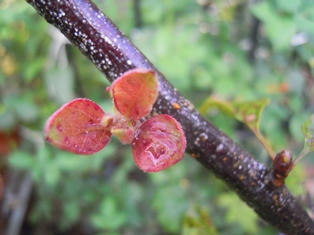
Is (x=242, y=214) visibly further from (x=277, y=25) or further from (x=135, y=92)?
(x=135, y=92)

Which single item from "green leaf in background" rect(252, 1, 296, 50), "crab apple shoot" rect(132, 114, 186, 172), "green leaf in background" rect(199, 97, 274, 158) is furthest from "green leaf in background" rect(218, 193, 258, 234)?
"crab apple shoot" rect(132, 114, 186, 172)

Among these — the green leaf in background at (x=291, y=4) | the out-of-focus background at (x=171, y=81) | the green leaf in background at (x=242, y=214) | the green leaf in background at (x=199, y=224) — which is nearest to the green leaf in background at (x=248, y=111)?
the green leaf in background at (x=199, y=224)

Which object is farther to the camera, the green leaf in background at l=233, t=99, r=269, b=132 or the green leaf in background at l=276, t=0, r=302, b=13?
the green leaf in background at l=276, t=0, r=302, b=13

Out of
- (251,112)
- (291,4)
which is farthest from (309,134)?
(291,4)

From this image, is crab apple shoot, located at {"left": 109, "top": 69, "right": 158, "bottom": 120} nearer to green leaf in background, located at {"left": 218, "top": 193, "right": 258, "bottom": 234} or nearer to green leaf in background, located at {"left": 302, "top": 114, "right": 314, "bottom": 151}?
green leaf in background, located at {"left": 302, "top": 114, "right": 314, "bottom": 151}

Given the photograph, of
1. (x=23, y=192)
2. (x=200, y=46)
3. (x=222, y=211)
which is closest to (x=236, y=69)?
(x=200, y=46)
